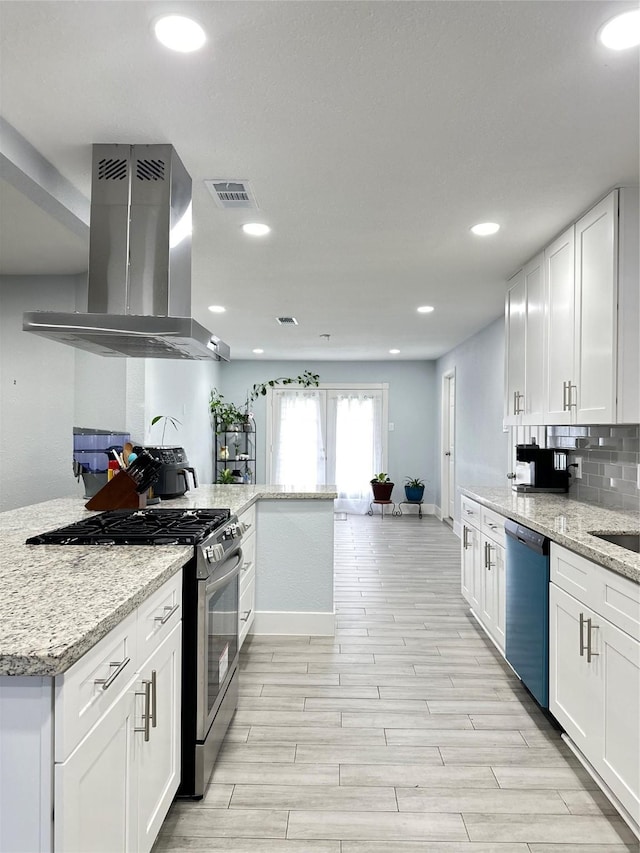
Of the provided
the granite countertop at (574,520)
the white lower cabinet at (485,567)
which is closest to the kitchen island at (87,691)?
the granite countertop at (574,520)

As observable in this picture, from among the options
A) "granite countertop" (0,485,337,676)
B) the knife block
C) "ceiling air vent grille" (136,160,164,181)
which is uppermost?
"ceiling air vent grille" (136,160,164,181)

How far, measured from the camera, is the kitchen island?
3.56 feet

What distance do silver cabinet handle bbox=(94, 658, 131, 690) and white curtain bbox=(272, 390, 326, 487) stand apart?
8.15m

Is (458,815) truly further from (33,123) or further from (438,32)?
(33,123)

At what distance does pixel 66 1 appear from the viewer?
152cm

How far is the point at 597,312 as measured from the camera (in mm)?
2732

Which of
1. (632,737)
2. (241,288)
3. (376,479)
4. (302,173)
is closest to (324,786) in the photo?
(632,737)

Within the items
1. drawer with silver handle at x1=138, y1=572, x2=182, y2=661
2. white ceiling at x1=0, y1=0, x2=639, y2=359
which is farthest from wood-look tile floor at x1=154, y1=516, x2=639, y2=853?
white ceiling at x1=0, y1=0, x2=639, y2=359

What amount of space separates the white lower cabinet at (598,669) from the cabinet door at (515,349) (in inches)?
63.0

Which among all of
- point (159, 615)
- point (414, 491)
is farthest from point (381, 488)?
point (159, 615)

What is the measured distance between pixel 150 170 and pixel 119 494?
5.02ft

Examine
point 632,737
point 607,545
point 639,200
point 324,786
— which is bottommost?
point 324,786

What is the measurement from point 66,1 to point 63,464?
3.03 m

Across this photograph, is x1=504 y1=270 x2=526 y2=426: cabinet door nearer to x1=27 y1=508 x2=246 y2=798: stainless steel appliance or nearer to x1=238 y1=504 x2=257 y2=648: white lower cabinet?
x1=238 y1=504 x2=257 y2=648: white lower cabinet
